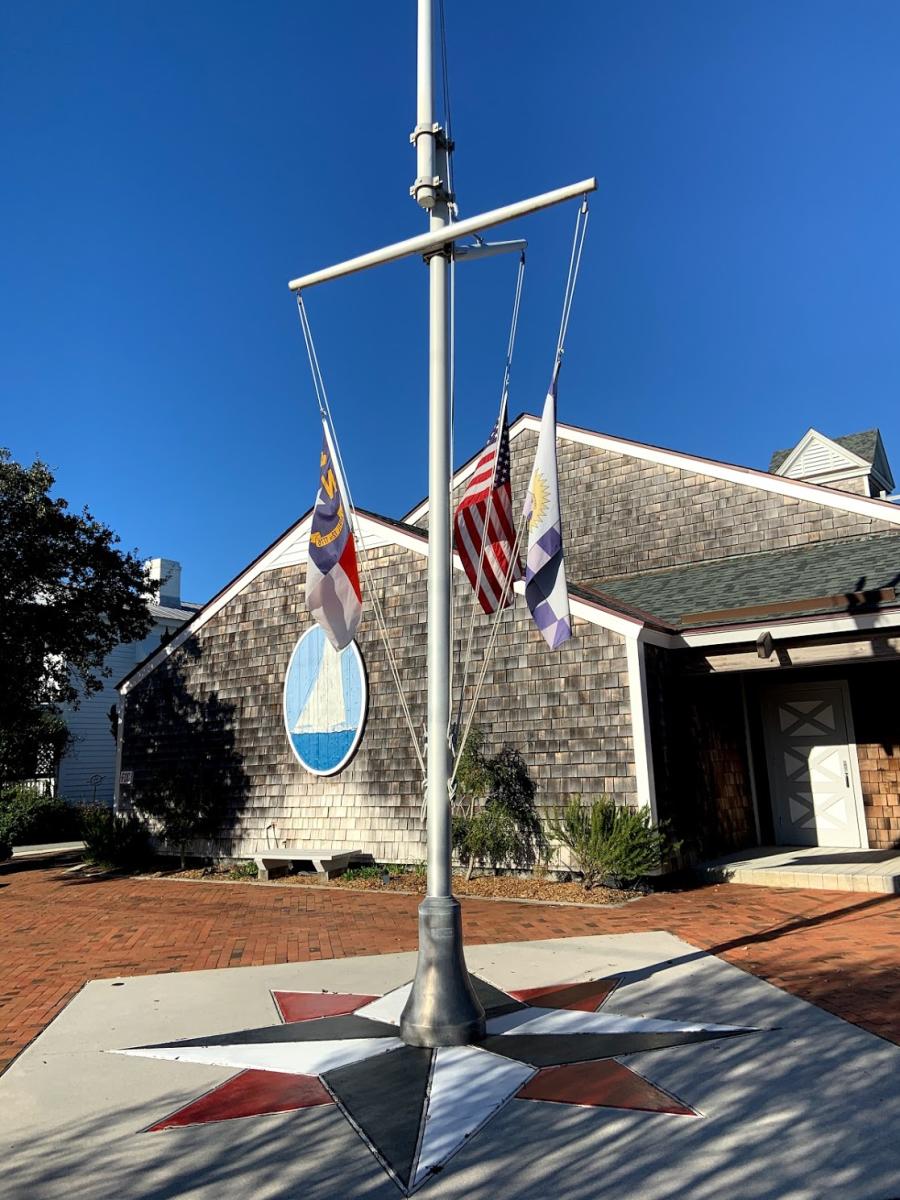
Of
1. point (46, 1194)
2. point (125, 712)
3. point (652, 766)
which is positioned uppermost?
point (125, 712)

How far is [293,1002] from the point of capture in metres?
5.67

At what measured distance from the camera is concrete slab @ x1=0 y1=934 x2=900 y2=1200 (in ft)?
10.3

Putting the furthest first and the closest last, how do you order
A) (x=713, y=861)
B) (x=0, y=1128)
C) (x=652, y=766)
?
(x=713, y=861), (x=652, y=766), (x=0, y=1128)

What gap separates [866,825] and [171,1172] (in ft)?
35.3

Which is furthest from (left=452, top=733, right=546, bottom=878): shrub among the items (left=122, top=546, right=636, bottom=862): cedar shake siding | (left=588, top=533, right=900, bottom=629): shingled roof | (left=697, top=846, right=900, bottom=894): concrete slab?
(left=588, top=533, right=900, bottom=629): shingled roof

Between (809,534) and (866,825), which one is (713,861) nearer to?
(866,825)

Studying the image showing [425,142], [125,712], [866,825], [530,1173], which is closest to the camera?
[530,1173]

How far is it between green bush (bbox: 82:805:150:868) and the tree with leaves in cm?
214

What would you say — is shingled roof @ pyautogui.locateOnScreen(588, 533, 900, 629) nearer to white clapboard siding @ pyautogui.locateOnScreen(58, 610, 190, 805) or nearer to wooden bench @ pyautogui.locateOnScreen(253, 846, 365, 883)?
wooden bench @ pyautogui.locateOnScreen(253, 846, 365, 883)

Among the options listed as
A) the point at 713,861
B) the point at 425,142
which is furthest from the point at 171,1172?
the point at 713,861

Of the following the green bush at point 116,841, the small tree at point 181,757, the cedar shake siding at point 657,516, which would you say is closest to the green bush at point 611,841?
the cedar shake siding at point 657,516

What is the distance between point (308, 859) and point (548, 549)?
312 inches

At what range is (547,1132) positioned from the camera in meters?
3.53

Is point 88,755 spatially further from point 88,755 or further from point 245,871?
point 245,871
